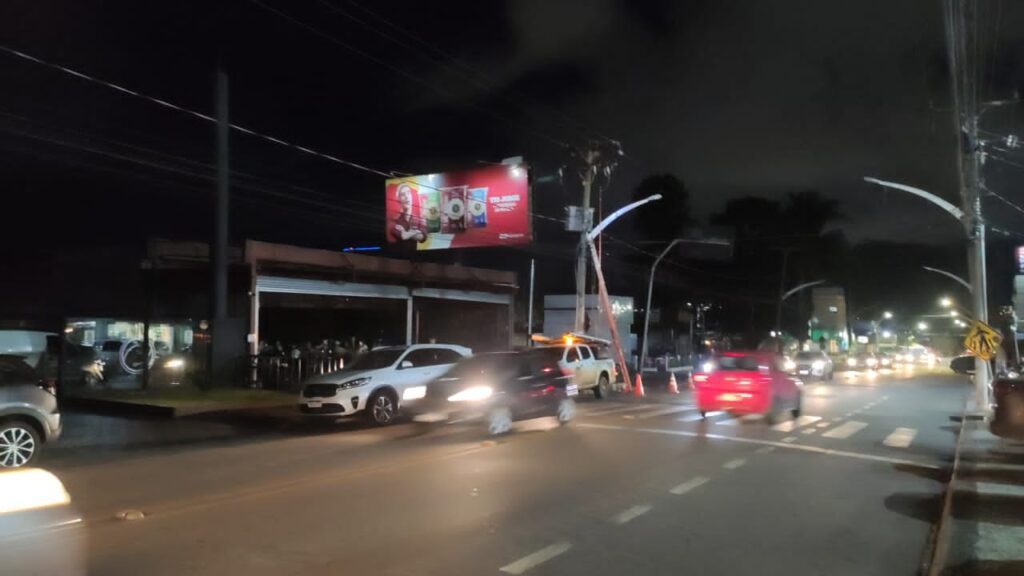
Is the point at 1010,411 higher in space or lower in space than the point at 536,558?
higher

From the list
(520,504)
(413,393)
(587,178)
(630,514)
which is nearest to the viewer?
(630,514)

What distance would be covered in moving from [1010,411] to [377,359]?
12.2 metres

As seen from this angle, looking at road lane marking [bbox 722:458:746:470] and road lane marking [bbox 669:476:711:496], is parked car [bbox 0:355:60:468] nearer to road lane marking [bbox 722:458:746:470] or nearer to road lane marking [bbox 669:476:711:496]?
road lane marking [bbox 669:476:711:496]

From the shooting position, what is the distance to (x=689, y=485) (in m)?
10.2

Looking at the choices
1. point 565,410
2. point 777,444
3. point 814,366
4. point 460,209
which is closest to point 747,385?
point 777,444

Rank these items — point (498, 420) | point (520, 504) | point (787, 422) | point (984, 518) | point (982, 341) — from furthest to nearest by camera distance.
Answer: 1. point (982, 341)
2. point (787, 422)
3. point (498, 420)
4. point (520, 504)
5. point (984, 518)

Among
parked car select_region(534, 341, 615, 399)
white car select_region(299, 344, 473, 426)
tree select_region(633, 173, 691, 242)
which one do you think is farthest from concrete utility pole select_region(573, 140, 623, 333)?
tree select_region(633, 173, 691, 242)

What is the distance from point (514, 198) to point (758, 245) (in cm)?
4553

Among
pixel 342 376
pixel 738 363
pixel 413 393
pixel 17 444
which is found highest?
pixel 738 363

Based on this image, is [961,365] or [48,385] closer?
[48,385]

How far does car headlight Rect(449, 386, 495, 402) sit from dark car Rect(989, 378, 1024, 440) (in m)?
8.28

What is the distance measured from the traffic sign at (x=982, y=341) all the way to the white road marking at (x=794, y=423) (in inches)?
164

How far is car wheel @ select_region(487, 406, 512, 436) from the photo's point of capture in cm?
1552

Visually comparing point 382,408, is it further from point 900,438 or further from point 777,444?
point 900,438
